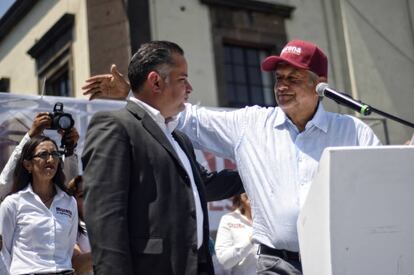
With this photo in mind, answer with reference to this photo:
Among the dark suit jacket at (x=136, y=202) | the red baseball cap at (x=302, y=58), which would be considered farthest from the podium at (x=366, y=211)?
the red baseball cap at (x=302, y=58)

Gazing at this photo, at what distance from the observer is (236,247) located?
545 centimetres

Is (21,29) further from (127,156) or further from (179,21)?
(127,156)

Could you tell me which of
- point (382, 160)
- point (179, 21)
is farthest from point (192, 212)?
point (179, 21)

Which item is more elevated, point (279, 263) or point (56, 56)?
point (56, 56)

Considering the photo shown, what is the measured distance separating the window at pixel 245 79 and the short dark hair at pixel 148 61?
8751mm

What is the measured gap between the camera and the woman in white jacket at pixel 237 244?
542cm

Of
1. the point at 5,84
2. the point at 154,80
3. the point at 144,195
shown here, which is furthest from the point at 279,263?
the point at 5,84

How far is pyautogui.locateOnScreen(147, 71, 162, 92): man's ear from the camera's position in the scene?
2.65 metres

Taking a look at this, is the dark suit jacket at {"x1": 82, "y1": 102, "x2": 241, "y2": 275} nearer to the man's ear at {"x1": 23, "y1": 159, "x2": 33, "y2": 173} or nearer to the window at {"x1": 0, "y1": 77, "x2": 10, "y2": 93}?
the man's ear at {"x1": 23, "y1": 159, "x2": 33, "y2": 173}

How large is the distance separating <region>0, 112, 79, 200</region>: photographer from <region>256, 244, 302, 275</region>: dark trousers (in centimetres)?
224

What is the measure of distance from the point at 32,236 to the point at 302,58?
210 centimetres

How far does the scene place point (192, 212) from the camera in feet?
7.93

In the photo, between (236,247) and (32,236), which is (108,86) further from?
(236,247)

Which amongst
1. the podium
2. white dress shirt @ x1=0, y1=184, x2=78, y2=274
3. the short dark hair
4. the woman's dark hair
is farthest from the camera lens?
the podium
